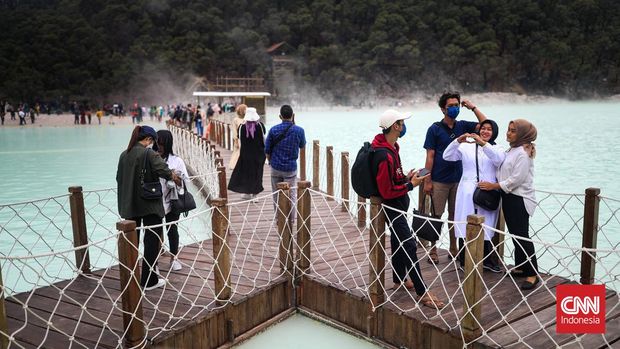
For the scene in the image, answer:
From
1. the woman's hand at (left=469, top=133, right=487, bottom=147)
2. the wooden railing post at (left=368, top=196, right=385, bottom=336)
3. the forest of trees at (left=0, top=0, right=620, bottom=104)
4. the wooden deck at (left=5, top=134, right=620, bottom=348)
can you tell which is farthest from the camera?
the forest of trees at (left=0, top=0, right=620, bottom=104)

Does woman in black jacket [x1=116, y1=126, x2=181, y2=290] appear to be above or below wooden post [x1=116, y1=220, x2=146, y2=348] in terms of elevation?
above

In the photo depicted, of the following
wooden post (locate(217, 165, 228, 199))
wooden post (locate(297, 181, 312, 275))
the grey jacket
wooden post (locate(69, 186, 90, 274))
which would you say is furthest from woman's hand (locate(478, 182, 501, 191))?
wooden post (locate(69, 186, 90, 274))

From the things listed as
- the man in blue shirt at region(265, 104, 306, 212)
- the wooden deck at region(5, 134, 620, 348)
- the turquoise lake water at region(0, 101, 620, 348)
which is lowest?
the turquoise lake water at region(0, 101, 620, 348)

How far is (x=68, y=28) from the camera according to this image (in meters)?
61.1

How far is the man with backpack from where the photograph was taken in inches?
149

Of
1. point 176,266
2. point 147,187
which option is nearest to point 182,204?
point 176,266

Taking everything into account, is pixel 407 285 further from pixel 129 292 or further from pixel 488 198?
pixel 129 292

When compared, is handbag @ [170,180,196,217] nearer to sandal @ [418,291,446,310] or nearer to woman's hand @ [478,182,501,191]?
sandal @ [418,291,446,310]

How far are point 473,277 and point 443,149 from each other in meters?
1.58

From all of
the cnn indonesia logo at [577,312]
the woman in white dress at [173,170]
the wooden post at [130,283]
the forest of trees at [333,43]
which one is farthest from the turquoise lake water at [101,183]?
the forest of trees at [333,43]

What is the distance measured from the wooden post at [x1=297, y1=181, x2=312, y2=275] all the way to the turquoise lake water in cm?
93

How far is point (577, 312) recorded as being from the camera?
350 cm

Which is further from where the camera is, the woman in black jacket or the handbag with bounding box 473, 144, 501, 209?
the handbag with bounding box 473, 144, 501, 209

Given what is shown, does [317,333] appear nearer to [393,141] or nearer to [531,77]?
[393,141]
